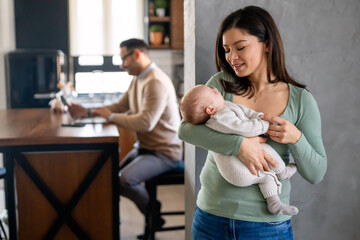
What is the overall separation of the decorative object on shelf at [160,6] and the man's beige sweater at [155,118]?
2075mm

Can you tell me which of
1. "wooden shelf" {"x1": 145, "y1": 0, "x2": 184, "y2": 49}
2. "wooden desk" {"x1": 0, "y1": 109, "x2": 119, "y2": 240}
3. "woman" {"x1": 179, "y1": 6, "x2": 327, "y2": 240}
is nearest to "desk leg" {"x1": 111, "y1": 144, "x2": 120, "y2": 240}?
"wooden desk" {"x1": 0, "y1": 109, "x2": 119, "y2": 240}

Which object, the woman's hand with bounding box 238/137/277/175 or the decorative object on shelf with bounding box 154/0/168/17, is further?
the decorative object on shelf with bounding box 154/0/168/17

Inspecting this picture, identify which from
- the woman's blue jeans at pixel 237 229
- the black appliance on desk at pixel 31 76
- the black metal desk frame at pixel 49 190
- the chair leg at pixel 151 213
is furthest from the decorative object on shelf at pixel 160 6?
the woman's blue jeans at pixel 237 229

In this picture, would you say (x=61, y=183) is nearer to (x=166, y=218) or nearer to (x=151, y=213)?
(x=151, y=213)

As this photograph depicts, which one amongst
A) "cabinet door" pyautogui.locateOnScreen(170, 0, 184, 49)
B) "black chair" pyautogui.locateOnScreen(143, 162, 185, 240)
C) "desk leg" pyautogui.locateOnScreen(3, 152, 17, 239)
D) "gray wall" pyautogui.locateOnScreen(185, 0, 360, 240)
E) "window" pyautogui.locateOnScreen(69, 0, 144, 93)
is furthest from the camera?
"cabinet door" pyautogui.locateOnScreen(170, 0, 184, 49)

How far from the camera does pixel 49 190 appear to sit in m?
2.67

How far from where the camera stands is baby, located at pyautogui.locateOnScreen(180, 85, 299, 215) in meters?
1.37

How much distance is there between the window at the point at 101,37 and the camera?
5062 millimetres

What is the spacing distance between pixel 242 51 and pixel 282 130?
0.30 metres

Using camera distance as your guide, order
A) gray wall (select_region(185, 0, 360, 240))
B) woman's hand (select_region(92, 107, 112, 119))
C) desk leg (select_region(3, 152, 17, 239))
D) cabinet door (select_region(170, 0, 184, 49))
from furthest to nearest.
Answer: cabinet door (select_region(170, 0, 184, 49)), woman's hand (select_region(92, 107, 112, 119)), desk leg (select_region(3, 152, 17, 239)), gray wall (select_region(185, 0, 360, 240))

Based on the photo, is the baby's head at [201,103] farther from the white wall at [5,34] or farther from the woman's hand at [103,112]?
the white wall at [5,34]

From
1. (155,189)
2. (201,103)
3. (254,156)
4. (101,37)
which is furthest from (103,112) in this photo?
(101,37)

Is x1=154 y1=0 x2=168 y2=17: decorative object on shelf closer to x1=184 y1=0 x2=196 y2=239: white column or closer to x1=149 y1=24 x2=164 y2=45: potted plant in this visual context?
x1=149 y1=24 x2=164 y2=45: potted plant

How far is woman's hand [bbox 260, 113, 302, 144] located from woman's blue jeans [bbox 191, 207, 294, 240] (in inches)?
12.0
